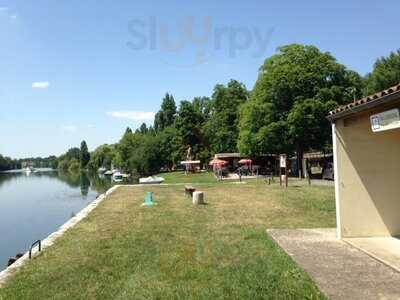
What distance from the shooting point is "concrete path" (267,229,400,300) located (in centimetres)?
479

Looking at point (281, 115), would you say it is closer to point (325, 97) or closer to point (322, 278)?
point (325, 97)

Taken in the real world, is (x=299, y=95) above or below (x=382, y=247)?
above

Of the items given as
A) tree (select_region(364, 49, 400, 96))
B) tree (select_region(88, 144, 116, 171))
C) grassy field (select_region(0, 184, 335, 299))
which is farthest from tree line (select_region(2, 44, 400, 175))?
tree (select_region(88, 144, 116, 171))

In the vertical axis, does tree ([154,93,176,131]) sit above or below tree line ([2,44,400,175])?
above

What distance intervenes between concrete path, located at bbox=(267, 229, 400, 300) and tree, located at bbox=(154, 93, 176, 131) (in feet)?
221

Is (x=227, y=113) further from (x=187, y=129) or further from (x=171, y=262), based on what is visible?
(x=171, y=262)

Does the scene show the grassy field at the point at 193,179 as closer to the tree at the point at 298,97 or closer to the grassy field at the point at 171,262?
the tree at the point at 298,97

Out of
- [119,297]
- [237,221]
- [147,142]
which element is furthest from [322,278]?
[147,142]

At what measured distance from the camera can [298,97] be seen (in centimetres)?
2955

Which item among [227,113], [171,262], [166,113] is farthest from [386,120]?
[166,113]

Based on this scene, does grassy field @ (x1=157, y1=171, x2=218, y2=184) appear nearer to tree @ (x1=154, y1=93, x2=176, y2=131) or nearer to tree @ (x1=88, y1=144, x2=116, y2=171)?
tree @ (x1=154, y1=93, x2=176, y2=131)

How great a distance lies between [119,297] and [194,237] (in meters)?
3.75

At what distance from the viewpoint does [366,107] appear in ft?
21.7

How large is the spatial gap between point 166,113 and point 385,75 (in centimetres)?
4899
